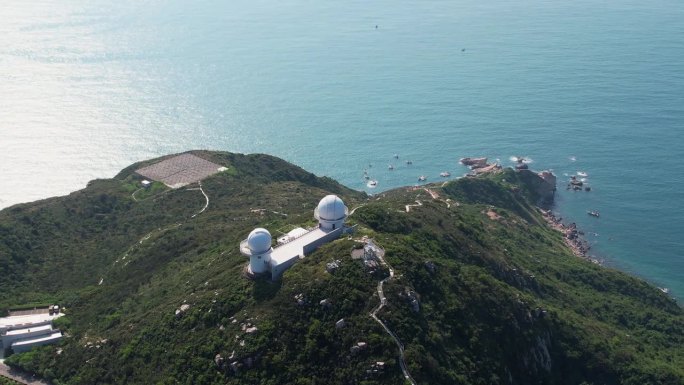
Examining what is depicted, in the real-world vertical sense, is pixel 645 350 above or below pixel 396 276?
below

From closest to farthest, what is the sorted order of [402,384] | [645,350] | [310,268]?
[402,384]
[310,268]
[645,350]

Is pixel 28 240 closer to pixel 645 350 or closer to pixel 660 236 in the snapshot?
pixel 645 350

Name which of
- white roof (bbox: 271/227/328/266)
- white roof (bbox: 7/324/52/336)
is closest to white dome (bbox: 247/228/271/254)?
white roof (bbox: 271/227/328/266)

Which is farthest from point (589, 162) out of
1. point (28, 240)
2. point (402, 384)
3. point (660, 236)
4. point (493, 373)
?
point (28, 240)

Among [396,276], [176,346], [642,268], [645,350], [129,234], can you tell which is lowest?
[642,268]

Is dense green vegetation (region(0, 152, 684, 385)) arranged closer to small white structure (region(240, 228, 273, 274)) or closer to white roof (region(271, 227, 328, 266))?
small white structure (region(240, 228, 273, 274))

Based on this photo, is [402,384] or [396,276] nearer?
[402,384]

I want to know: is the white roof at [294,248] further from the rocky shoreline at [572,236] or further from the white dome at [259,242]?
the rocky shoreline at [572,236]

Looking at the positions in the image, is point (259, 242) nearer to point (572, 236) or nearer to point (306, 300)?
point (306, 300)
